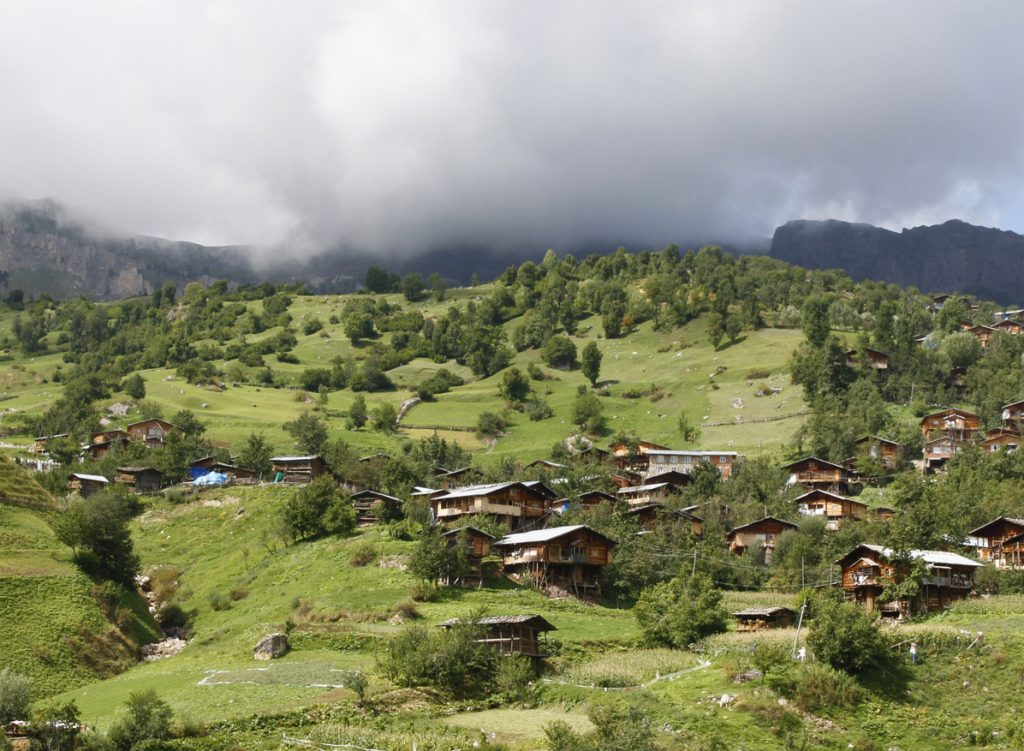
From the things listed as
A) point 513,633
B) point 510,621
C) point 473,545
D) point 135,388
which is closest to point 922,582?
point 513,633

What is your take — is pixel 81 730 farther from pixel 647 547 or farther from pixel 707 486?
pixel 707 486

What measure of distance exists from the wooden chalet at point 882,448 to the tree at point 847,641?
233 feet

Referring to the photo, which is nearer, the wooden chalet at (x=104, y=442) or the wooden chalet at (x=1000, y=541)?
the wooden chalet at (x=1000, y=541)

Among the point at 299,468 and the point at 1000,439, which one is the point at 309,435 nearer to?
the point at 299,468

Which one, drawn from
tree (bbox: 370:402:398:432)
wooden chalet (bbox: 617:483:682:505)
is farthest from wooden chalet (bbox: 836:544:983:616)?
tree (bbox: 370:402:398:432)

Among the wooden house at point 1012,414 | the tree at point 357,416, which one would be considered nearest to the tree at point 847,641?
the wooden house at point 1012,414

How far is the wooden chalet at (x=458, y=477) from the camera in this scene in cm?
11961

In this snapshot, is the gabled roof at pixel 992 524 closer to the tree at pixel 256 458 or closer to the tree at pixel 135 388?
the tree at pixel 256 458

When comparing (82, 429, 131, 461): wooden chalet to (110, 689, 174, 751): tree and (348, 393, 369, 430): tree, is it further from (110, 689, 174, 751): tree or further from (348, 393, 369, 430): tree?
(110, 689, 174, 751): tree

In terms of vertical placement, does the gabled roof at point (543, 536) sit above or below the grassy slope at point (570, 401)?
below

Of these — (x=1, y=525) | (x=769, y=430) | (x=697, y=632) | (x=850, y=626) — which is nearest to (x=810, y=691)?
(x=850, y=626)

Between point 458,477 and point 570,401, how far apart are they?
162 feet

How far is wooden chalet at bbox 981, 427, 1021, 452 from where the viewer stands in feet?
402

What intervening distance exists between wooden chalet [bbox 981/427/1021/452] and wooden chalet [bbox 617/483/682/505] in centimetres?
3684
